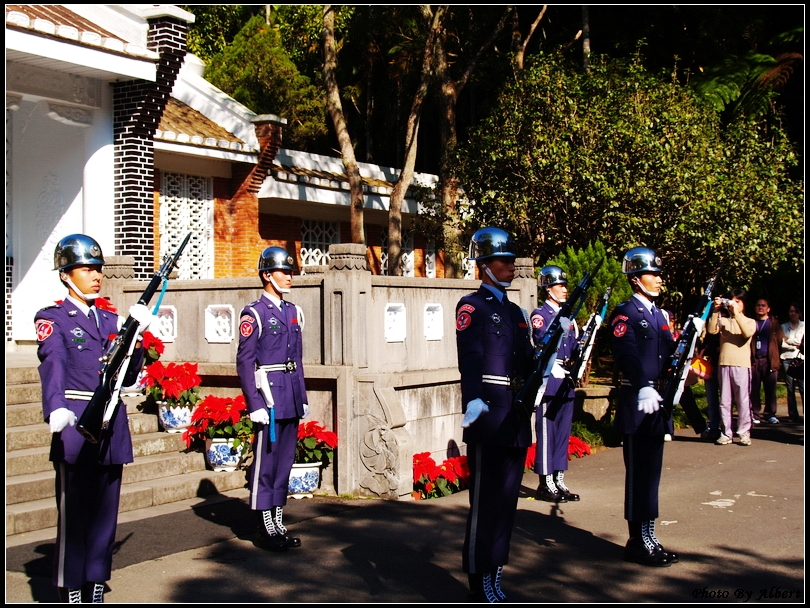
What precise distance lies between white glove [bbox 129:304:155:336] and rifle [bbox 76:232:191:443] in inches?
1.1

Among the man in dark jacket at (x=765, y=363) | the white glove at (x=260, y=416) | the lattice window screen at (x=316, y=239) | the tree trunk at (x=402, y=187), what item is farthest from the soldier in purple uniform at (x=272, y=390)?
the lattice window screen at (x=316, y=239)

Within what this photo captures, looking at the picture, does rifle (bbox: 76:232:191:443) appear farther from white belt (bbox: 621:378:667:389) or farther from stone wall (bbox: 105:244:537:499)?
stone wall (bbox: 105:244:537:499)

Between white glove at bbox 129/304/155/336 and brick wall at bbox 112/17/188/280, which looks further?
brick wall at bbox 112/17/188/280

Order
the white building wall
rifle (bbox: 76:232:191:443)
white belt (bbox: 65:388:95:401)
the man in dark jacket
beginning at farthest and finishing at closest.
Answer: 1. the man in dark jacket
2. the white building wall
3. white belt (bbox: 65:388:95:401)
4. rifle (bbox: 76:232:191:443)

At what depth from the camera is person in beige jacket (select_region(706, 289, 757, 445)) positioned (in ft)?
41.8

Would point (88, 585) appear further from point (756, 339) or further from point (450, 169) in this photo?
point (450, 169)

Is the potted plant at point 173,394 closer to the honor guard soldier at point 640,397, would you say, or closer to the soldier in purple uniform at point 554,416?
the soldier in purple uniform at point 554,416

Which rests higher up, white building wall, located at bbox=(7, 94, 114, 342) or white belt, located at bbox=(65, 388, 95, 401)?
white building wall, located at bbox=(7, 94, 114, 342)

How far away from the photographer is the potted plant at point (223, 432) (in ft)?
31.0

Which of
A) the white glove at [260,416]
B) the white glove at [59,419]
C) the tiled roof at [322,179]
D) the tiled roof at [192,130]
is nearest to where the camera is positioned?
the white glove at [59,419]

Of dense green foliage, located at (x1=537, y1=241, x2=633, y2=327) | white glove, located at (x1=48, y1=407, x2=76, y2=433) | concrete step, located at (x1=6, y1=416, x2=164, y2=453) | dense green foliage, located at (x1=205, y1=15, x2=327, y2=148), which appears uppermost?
dense green foliage, located at (x1=205, y1=15, x2=327, y2=148)

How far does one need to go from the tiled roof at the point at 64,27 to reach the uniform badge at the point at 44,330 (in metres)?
6.78

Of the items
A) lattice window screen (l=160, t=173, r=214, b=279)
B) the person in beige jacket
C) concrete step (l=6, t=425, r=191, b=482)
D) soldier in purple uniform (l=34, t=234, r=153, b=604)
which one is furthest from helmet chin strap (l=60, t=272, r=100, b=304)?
lattice window screen (l=160, t=173, r=214, b=279)

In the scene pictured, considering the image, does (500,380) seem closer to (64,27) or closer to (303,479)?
(303,479)
